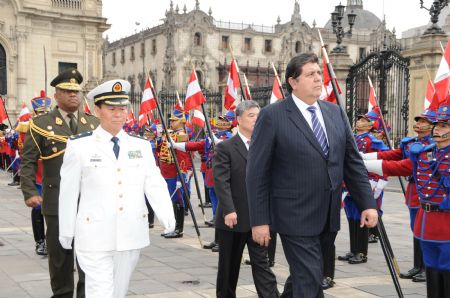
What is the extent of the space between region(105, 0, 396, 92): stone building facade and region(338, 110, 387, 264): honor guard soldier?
41.5 metres

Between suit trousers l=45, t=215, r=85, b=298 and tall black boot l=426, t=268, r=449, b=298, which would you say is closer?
tall black boot l=426, t=268, r=449, b=298

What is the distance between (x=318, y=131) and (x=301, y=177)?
1.19ft

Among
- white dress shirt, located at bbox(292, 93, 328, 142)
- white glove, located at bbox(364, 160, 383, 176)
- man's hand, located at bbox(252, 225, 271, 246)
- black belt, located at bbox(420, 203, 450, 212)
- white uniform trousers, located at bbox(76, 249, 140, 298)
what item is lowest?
white uniform trousers, located at bbox(76, 249, 140, 298)

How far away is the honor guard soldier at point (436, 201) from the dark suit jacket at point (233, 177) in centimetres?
Answer: 154

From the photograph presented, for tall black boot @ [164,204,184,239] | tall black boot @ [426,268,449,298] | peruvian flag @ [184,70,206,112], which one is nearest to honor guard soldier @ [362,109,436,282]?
tall black boot @ [426,268,449,298]

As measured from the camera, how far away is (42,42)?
118ft

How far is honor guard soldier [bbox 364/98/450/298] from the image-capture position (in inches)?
192

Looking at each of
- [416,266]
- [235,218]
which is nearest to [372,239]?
[416,266]

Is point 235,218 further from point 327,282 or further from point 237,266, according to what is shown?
point 327,282

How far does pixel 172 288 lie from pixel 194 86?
4.83m

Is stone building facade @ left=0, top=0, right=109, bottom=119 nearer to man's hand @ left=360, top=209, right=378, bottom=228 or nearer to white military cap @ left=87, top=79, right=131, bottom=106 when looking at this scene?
white military cap @ left=87, top=79, right=131, bottom=106

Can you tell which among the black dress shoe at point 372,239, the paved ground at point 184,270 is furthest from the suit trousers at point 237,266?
the black dress shoe at point 372,239

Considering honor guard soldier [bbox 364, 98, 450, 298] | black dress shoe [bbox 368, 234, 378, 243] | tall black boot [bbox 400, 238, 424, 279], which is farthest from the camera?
black dress shoe [bbox 368, 234, 378, 243]

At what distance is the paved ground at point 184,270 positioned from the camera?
6.50 meters
